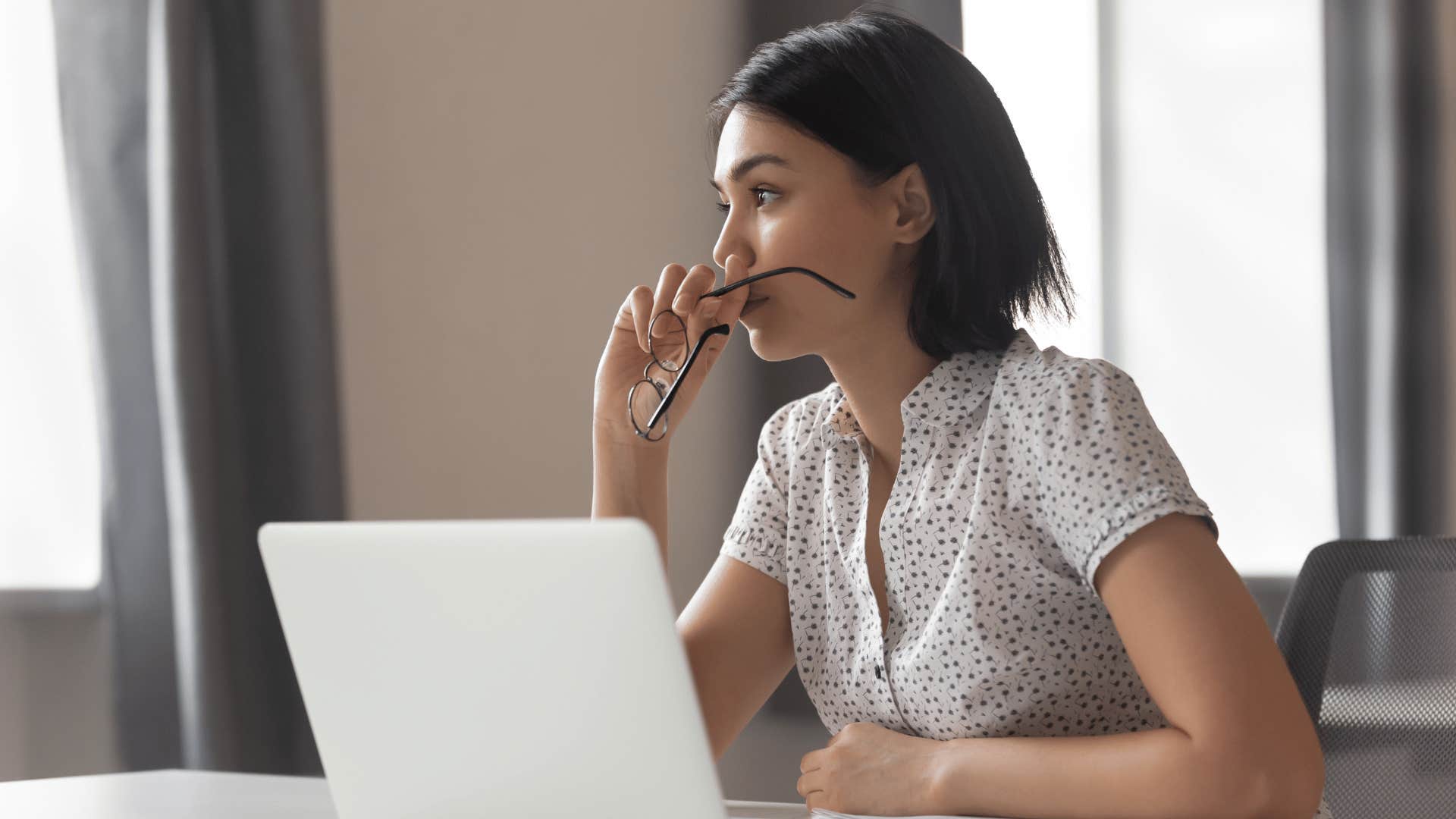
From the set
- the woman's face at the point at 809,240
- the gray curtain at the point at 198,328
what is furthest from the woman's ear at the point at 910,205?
the gray curtain at the point at 198,328

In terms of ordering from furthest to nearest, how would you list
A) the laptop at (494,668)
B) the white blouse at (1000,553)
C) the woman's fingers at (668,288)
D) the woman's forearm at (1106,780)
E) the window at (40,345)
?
the window at (40,345)
the woman's fingers at (668,288)
the white blouse at (1000,553)
the woman's forearm at (1106,780)
the laptop at (494,668)

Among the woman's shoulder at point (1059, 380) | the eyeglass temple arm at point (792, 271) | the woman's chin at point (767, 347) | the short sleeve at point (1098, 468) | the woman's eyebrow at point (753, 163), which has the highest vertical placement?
the woman's eyebrow at point (753, 163)

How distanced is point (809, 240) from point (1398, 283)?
1631 mm

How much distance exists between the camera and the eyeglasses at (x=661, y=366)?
118 centimetres

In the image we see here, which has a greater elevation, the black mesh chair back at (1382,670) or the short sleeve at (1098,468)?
the short sleeve at (1098,468)

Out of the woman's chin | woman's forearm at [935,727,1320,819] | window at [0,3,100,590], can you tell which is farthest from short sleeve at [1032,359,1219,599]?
window at [0,3,100,590]

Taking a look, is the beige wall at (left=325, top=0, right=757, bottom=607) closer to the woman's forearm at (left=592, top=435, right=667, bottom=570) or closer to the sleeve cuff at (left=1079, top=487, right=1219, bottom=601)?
the woman's forearm at (left=592, top=435, right=667, bottom=570)

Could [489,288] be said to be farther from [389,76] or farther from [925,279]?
[925,279]

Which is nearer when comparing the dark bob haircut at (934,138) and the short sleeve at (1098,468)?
the short sleeve at (1098,468)

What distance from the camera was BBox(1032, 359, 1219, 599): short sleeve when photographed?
35.8 inches

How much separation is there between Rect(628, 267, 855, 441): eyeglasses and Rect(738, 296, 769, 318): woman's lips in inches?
1.1

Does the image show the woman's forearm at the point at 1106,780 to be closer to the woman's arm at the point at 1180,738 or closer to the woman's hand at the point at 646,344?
the woman's arm at the point at 1180,738

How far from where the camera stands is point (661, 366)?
1.29 m

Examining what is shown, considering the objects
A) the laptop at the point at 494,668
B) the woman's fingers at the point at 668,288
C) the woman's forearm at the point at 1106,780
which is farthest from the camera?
the woman's fingers at the point at 668,288
